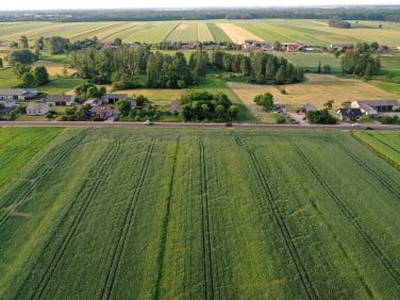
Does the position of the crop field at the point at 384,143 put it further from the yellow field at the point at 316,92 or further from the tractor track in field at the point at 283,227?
the yellow field at the point at 316,92

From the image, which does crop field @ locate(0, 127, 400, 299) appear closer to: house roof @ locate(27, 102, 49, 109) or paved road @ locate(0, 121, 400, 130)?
paved road @ locate(0, 121, 400, 130)

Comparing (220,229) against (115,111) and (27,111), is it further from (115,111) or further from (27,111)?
(27,111)

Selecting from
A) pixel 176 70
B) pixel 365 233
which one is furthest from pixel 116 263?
pixel 176 70

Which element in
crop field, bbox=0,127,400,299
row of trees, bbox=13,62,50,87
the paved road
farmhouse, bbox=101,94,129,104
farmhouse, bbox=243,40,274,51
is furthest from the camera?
farmhouse, bbox=243,40,274,51

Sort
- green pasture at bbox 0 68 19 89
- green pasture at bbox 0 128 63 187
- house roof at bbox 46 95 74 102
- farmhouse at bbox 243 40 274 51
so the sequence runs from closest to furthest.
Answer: green pasture at bbox 0 128 63 187 → house roof at bbox 46 95 74 102 → green pasture at bbox 0 68 19 89 → farmhouse at bbox 243 40 274 51

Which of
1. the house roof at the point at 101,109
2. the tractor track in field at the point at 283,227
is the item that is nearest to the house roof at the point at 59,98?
the house roof at the point at 101,109

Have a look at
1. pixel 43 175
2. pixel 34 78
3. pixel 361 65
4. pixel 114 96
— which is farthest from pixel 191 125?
pixel 361 65

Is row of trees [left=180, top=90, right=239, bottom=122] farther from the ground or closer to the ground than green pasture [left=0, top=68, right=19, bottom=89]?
farther from the ground

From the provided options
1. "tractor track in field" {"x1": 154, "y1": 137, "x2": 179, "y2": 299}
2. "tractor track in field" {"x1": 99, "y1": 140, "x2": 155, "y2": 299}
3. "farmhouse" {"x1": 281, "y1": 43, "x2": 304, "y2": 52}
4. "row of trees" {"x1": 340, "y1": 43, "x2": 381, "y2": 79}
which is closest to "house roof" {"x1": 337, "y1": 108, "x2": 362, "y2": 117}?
"tractor track in field" {"x1": 154, "y1": 137, "x2": 179, "y2": 299}
